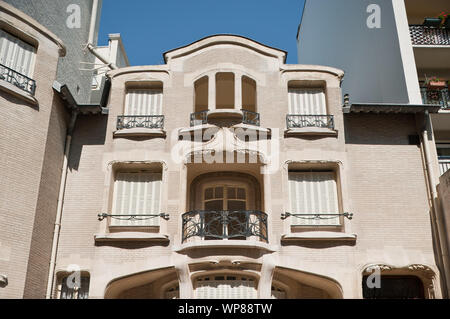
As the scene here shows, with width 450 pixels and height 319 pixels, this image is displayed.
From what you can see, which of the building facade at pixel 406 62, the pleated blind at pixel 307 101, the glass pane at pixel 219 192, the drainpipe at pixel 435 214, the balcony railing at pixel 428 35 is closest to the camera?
the drainpipe at pixel 435 214

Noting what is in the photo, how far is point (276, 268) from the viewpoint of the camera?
11.6 m

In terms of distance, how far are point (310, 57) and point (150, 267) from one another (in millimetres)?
16038

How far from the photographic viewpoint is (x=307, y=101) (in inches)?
542

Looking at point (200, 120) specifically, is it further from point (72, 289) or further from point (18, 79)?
point (72, 289)

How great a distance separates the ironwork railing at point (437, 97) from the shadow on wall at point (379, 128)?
1.59m

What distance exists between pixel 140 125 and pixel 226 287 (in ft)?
16.2

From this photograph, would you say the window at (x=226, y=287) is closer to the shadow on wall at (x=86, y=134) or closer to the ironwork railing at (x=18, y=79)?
the shadow on wall at (x=86, y=134)

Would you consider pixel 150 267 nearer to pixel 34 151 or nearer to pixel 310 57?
pixel 34 151

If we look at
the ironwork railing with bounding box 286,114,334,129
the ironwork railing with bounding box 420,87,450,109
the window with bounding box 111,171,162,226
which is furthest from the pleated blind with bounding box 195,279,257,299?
the ironwork railing with bounding box 420,87,450,109

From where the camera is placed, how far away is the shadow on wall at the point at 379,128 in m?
13.3

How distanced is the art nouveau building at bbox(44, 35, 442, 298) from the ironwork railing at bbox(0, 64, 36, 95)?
1.94m

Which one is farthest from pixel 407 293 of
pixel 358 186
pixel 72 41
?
pixel 72 41

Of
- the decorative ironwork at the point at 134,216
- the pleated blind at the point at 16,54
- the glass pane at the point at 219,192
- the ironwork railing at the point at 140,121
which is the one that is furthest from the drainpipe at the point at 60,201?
the glass pane at the point at 219,192

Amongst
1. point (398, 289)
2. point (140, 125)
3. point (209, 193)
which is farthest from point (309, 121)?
point (398, 289)
